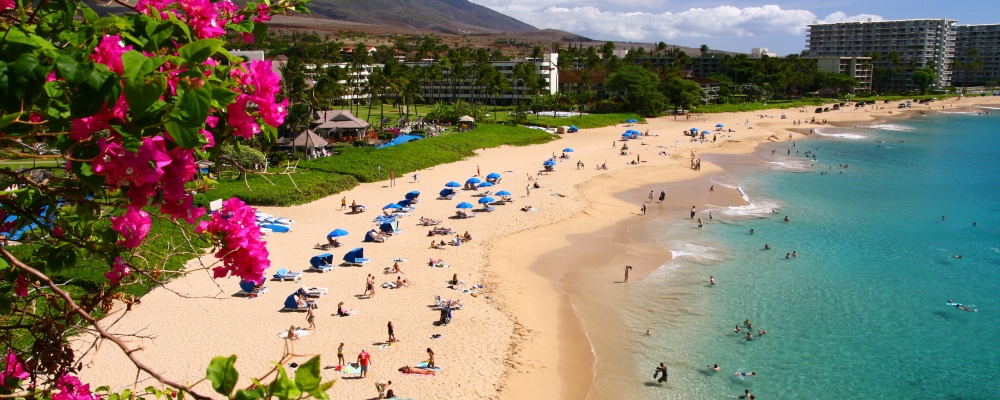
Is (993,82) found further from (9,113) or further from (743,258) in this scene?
(9,113)

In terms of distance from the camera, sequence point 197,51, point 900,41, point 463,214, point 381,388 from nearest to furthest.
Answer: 1. point 197,51
2. point 381,388
3. point 463,214
4. point 900,41

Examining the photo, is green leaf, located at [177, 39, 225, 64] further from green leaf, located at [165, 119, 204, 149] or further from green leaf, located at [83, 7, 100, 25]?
green leaf, located at [83, 7, 100, 25]

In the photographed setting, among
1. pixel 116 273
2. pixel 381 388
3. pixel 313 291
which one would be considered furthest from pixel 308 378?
pixel 313 291

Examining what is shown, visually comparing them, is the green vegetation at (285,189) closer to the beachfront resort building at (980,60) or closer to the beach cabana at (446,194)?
the beach cabana at (446,194)

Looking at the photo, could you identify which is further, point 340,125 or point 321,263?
point 340,125

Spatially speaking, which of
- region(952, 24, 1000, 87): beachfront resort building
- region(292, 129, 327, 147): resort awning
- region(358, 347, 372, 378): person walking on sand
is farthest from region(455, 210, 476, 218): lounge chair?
region(952, 24, 1000, 87): beachfront resort building

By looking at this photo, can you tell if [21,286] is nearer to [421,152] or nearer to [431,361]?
[431,361]

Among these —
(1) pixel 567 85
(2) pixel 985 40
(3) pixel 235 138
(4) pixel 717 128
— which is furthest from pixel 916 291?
(2) pixel 985 40

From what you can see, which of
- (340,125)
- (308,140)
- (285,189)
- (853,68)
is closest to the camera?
(285,189)
